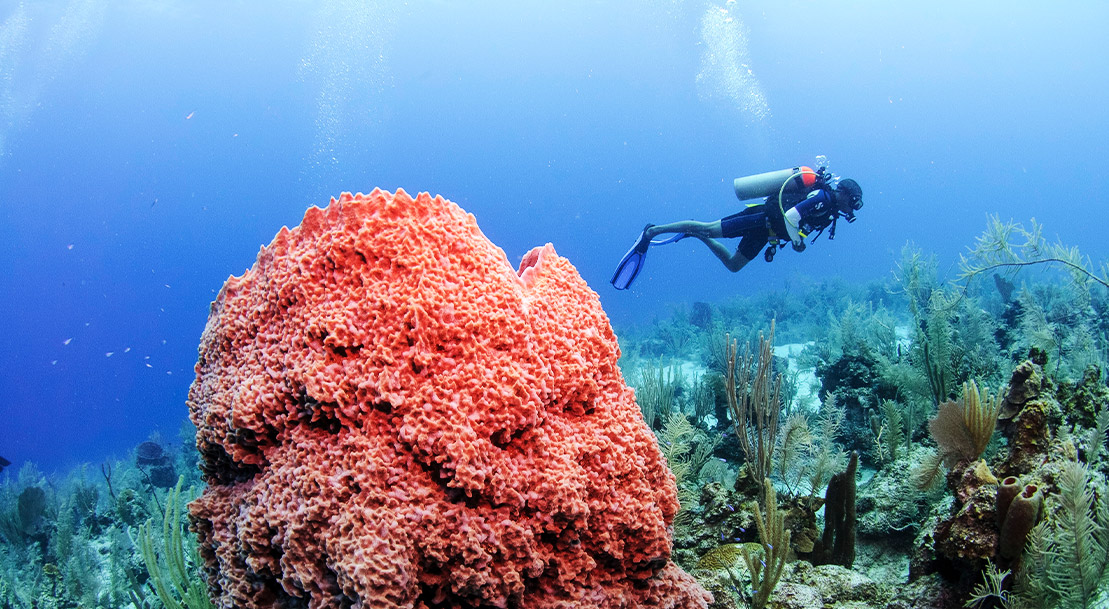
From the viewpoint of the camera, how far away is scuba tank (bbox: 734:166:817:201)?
321 inches

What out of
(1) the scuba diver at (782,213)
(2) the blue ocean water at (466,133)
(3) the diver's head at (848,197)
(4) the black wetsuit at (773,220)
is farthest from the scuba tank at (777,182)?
(2) the blue ocean water at (466,133)

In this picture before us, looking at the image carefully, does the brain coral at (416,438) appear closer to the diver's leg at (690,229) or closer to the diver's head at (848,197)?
the diver's head at (848,197)

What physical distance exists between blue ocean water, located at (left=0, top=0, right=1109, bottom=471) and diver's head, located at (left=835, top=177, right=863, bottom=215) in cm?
1637

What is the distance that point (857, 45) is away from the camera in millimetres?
85812

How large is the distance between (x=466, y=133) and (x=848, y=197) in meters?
102

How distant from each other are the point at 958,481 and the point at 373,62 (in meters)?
86.1

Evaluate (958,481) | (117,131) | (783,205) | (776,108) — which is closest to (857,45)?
(776,108)

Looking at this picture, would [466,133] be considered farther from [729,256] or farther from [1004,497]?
[1004,497]

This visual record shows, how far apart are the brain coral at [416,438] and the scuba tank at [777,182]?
23.9 ft

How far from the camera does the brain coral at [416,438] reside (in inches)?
62.8

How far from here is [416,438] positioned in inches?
64.4

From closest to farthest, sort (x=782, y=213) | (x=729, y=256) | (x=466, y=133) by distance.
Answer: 1. (x=782, y=213)
2. (x=729, y=256)
3. (x=466, y=133)

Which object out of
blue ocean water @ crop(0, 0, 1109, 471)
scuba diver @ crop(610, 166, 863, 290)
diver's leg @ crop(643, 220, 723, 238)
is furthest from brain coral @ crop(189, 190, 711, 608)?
blue ocean water @ crop(0, 0, 1109, 471)

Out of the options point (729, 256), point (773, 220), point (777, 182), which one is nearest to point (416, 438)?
point (773, 220)
